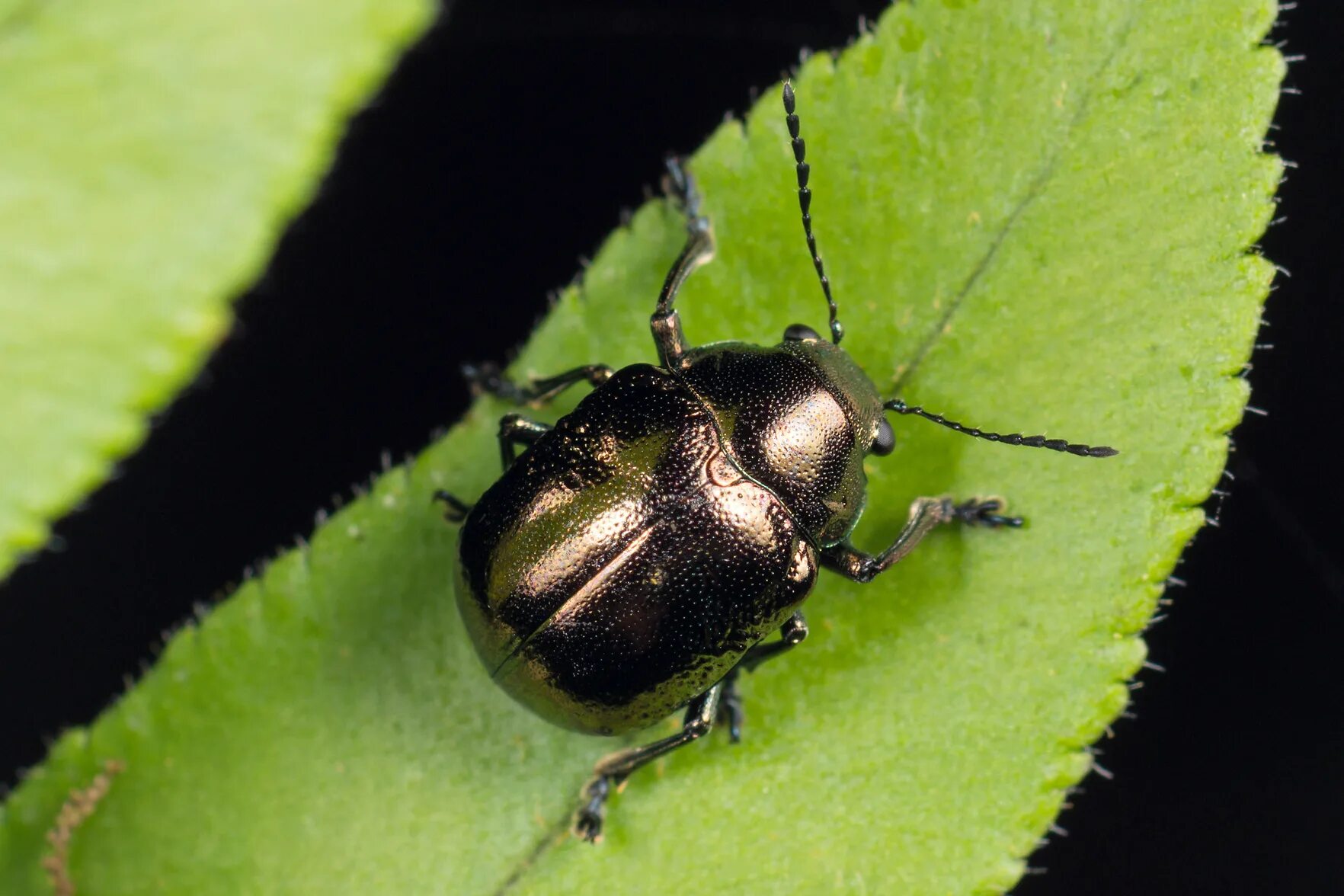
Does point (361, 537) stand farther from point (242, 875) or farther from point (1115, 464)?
point (1115, 464)

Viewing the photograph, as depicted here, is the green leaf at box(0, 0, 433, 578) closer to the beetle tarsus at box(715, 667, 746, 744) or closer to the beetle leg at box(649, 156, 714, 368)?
the beetle leg at box(649, 156, 714, 368)

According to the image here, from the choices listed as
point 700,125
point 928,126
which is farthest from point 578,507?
point 700,125

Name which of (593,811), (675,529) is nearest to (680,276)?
(675,529)

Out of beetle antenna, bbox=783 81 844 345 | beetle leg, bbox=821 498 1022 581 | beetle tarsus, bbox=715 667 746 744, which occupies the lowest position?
beetle tarsus, bbox=715 667 746 744

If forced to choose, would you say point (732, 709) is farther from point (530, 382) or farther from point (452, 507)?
point (530, 382)

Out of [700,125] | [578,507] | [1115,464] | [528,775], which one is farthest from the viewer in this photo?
[700,125]

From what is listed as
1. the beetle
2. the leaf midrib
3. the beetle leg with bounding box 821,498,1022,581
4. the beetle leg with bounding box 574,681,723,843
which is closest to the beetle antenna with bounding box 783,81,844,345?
the beetle

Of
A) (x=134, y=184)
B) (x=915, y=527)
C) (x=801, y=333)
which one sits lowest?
(x=915, y=527)
